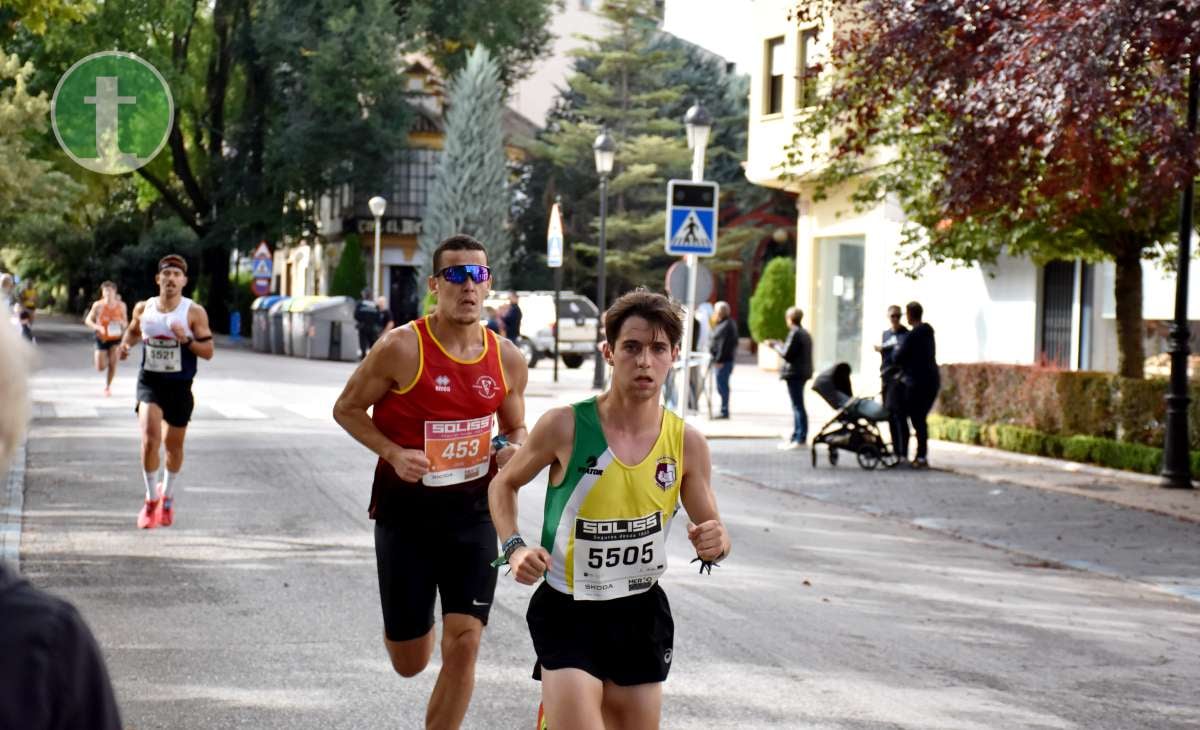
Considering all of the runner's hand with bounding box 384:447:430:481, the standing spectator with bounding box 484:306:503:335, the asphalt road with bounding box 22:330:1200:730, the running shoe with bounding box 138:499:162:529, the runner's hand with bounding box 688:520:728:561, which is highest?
the standing spectator with bounding box 484:306:503:335

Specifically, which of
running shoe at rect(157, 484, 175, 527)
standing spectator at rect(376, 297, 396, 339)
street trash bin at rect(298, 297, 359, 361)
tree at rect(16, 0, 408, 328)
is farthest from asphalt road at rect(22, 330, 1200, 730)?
tree at rect(16, 0, 408, 328)

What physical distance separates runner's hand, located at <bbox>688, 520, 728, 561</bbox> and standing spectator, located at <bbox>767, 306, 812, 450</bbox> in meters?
15.8

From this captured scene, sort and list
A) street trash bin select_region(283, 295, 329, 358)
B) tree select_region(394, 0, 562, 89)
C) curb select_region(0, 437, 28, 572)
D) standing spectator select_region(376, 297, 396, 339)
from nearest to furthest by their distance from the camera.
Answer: curb select_region(0, 437, 28, 572) → standing spectator select_region(376, 297, 396, 339) → street trash bin select_region(283, 295, 329, 358) → tree select_region(394, 0, 562, 89)

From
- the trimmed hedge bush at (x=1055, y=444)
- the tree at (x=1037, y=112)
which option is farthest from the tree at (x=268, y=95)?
the tree at (x=1037, y=112)

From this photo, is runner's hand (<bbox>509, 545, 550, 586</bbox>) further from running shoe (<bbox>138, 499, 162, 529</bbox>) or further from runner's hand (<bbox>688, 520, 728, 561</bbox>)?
running shoe (<bbox>138, 499, 162, 529</bbox>)

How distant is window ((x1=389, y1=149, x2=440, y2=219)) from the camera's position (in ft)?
212

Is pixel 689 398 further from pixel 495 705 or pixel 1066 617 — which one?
pixel 495 705

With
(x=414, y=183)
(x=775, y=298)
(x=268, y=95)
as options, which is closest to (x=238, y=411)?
(x=775, y=298)

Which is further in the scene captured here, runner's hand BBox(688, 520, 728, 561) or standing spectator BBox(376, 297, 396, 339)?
standing spectator BBox(376, 297, 396, 339)

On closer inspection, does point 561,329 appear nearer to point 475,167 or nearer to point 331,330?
point 331,330

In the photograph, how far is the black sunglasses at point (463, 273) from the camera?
602 cm

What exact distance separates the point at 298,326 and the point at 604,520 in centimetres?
4010

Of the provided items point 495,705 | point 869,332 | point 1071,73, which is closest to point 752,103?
point 869,332

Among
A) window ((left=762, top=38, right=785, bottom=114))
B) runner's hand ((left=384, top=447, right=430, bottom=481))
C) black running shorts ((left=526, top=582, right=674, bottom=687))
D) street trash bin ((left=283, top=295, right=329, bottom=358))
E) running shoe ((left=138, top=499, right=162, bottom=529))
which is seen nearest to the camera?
black running shorts ((left=526, top=582, right=674, bottom=687))
